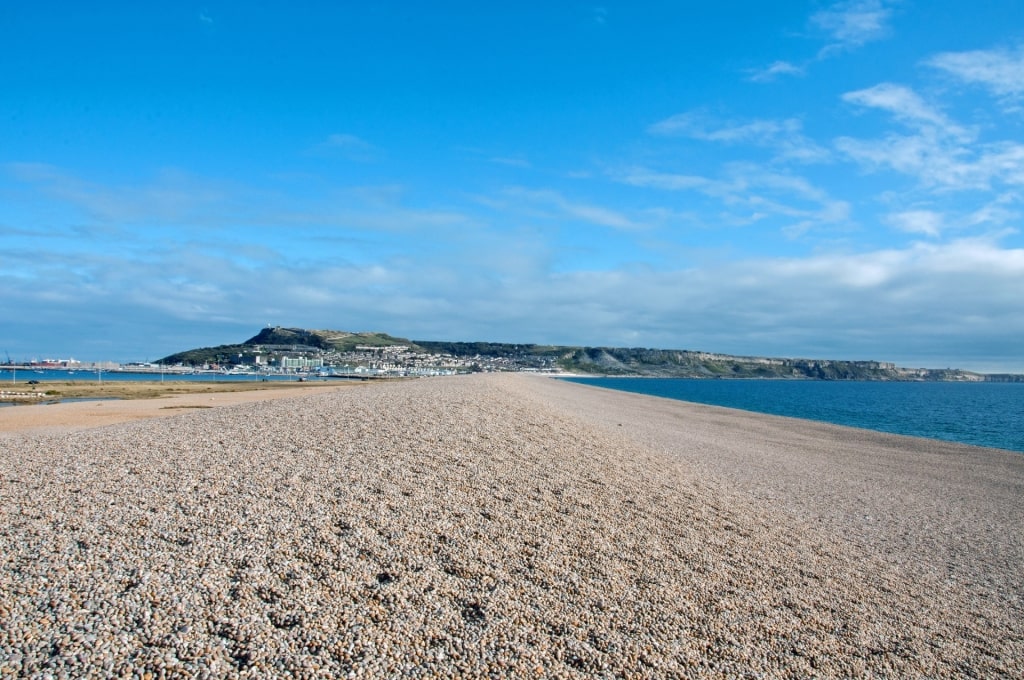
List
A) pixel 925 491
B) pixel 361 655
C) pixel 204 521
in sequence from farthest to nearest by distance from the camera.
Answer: pixel 925 491
pixel 204 521
pixel 361 655

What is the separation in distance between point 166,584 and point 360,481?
4077 millimetres

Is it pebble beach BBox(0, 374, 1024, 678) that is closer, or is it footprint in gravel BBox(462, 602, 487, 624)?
pebble beach BBox(0, 374, 1024, 678)

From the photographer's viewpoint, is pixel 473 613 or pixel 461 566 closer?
pixel 473 613

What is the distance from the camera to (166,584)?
611cm

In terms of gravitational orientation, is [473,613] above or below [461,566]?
below

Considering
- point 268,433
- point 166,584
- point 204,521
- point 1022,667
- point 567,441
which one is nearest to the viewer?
point 166,584

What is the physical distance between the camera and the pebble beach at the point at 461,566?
5.38 m

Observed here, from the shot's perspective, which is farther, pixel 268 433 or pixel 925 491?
pixel 925 491

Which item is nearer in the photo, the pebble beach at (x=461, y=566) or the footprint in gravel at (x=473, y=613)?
the pebble beach at (x=461, y=566)

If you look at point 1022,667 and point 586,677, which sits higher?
point 586,677

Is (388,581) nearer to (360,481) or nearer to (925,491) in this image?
(360,481)

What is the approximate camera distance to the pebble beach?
5.38 metres

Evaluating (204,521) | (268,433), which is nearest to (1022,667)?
(204,521)

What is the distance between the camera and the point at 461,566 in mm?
7098
